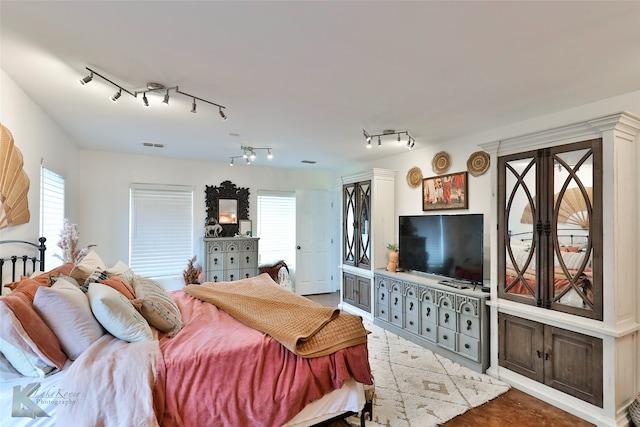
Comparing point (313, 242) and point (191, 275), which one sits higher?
point (313, 242)

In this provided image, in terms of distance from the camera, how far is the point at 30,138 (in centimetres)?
270

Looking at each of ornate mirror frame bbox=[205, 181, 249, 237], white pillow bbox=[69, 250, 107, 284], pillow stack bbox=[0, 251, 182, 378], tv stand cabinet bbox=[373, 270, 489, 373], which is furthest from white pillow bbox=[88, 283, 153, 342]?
ornate mirror frame bbox=[205, 181, 249, 237]

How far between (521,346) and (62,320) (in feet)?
11.5

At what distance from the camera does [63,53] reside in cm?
196

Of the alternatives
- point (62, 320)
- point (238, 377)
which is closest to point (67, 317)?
point (62, 320)

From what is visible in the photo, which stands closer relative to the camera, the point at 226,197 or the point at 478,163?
the point at 478,163

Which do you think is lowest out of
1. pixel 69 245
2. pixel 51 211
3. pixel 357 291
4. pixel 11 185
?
pixel 357 291

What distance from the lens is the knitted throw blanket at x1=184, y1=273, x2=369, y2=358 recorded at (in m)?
2.01

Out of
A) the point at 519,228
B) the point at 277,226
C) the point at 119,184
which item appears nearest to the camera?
the point at 519,228

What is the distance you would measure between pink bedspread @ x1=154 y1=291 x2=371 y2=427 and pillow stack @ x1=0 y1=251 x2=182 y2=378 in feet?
0.63

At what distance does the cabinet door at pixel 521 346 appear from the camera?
2742mm

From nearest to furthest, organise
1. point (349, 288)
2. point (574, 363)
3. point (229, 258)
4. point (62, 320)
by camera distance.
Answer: point (62, 320)
point (574, 363)
point (349, 288)
point (229, 258)

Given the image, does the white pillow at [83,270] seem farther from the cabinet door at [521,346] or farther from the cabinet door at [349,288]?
the cabinet door at [521,346]

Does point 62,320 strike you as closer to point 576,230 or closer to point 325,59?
point 325,59
